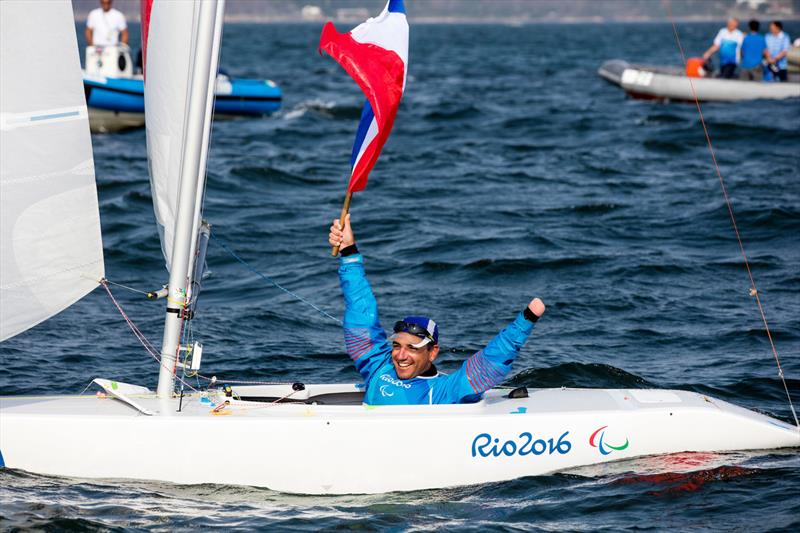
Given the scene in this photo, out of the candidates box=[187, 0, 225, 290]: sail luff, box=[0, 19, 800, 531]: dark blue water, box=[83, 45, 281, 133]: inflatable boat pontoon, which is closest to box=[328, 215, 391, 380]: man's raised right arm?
box=[0, 19, 800, 531]: dark blue water

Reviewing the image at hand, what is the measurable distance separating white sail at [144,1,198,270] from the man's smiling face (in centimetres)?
122

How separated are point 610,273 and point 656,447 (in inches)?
195

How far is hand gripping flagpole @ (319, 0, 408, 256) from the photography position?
5852 mm

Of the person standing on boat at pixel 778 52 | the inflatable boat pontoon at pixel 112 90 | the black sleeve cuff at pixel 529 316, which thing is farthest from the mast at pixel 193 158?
the person standing on boat at pixel 778 52

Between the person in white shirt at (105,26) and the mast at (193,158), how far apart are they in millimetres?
13857

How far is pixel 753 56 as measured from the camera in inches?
893

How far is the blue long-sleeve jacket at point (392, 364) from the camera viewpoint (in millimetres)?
5656

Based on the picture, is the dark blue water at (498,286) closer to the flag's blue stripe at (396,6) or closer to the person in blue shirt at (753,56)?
the person in blue shirt at (753,56)

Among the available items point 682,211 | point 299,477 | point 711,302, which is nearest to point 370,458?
point 299,477

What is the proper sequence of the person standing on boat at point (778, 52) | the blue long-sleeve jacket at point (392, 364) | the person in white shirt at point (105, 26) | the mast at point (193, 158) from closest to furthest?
the mast at point (193, 158)
the blue long-sleeve jacket at point (392, 364)
the person in white shirt at point (105, 26)
the person standing on boat at point (778, 52)

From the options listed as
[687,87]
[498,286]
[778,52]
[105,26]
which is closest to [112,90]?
[105,26]

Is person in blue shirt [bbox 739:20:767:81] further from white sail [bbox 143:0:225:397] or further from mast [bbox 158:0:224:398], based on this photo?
mast [bbox 158:0:224:398]

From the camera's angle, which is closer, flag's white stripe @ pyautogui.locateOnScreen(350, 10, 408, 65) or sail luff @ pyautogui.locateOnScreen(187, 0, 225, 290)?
sail luff @ pyautogui.locateOnScreen(187, 0, 225, 290)

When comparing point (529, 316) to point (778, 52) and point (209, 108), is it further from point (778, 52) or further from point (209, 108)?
point (778, 52)
